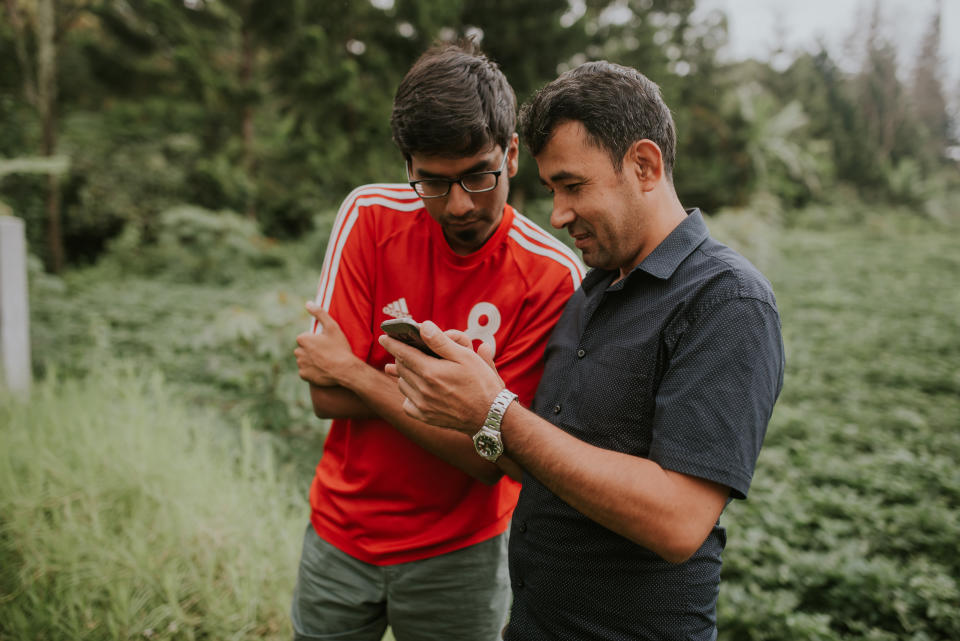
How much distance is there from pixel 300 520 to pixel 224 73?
10835 mm

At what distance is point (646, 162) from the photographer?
138 centimetres

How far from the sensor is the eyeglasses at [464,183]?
1.65 meters

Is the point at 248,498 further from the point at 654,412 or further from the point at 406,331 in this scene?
the point at 654,412

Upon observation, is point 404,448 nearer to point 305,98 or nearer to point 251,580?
point 251,580

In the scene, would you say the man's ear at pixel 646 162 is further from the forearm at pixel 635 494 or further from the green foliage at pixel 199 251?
the green foliage at pixel 199 251

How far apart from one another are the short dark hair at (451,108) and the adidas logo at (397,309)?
423 mm

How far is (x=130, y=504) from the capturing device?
10.3 ft

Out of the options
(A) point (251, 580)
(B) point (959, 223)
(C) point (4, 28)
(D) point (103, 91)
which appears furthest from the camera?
(B) point (959, 223)

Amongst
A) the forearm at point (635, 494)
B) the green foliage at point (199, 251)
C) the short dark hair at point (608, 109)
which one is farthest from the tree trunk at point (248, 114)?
the forearm at point (635, 494)

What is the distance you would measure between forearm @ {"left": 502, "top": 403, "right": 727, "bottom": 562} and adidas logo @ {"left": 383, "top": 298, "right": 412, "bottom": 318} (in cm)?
70

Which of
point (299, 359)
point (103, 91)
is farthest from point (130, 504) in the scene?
point (103, 91)

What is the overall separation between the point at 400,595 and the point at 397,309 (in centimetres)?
85

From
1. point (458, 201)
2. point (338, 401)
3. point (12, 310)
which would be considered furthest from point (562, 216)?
point (12, 310)

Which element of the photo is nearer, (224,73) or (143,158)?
(224,73)
